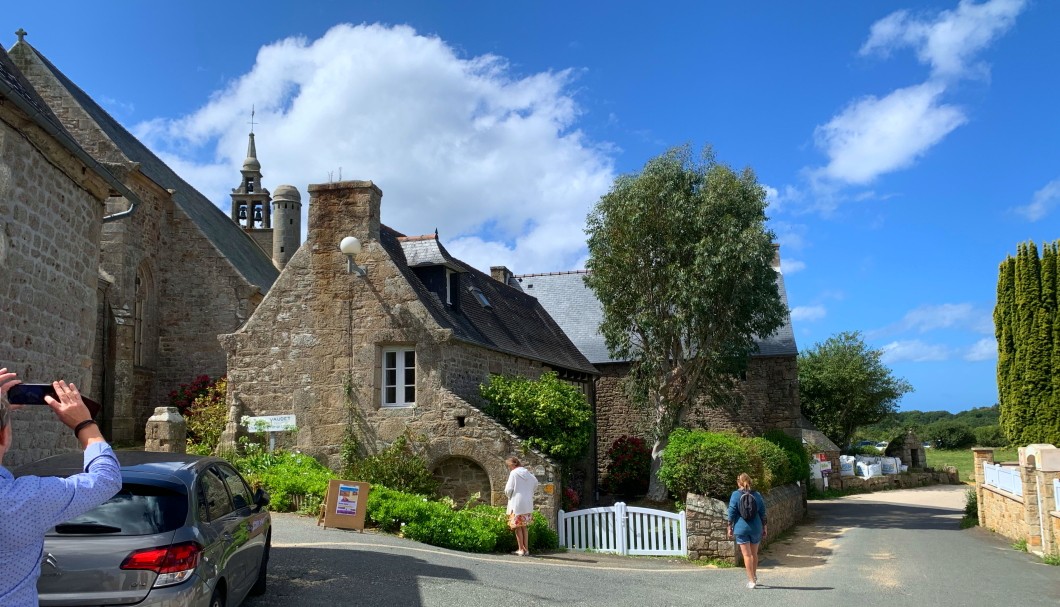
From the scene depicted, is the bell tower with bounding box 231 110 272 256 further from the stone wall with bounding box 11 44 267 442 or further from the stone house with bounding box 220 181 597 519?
the stone house with bounding box 220 181 597 519

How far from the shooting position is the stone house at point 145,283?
1908 cm

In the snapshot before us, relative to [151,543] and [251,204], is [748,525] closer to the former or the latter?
[151,543]

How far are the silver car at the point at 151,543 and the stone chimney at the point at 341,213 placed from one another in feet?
33.1

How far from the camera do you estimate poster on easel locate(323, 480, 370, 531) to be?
1191cm

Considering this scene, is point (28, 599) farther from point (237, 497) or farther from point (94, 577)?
point (237, 497)

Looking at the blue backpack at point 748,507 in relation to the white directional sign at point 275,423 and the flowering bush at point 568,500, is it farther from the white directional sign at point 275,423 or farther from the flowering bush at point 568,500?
the white directional sign at point 275,423

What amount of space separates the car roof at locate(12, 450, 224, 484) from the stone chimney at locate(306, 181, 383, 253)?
9986 mm

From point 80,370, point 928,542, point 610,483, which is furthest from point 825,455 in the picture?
point 80,370

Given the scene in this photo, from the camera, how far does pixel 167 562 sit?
4867 mm

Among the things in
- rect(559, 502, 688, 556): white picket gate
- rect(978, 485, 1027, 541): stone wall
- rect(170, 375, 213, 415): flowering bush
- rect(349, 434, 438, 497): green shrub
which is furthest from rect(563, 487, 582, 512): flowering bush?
rect(170, 375, 213, 415): flowering bush

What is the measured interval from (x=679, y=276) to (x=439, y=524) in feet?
30.0

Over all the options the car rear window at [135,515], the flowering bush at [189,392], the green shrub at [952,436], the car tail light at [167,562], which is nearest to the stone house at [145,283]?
the flowering bush at [189,392]

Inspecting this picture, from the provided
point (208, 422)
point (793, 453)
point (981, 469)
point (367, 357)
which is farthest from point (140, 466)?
point (793, 453)

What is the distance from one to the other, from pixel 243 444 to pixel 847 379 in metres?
31.5
